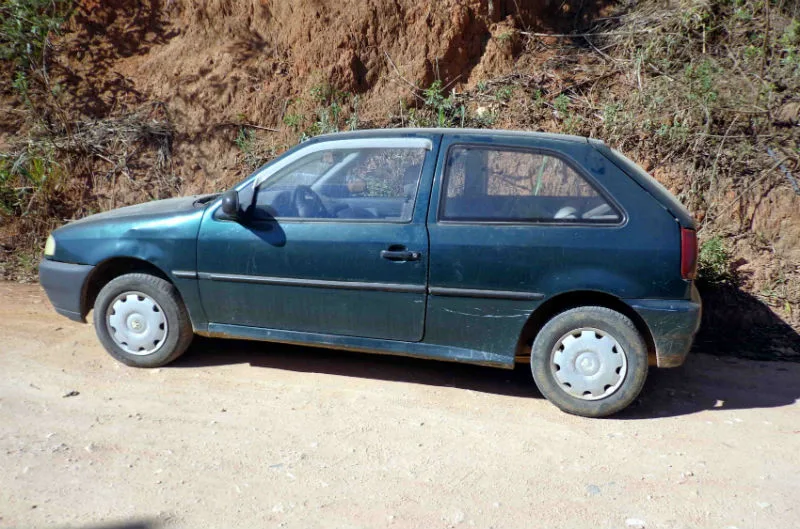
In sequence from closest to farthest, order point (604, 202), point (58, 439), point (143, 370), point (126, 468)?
point (126, 468)
point (58, 439)
point (604, 202)
point (143, 370)

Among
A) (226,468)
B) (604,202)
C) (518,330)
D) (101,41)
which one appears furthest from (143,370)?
(101,41)

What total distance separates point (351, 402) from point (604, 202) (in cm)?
204

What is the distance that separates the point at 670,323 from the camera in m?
4.66

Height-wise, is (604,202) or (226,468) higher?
(604,202)

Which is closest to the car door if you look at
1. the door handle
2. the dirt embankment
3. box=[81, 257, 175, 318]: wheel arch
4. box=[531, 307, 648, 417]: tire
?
the door handle

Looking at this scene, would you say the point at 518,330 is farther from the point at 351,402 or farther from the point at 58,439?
the point at 58,439

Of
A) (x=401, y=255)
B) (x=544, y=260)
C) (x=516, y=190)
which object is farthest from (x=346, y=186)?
(x=544, y=260)

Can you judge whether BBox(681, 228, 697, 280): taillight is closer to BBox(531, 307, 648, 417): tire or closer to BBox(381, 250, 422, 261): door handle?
BBox(531, 307, 648, 417): tire

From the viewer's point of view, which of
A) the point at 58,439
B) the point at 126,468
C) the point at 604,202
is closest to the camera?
the point at 126,468

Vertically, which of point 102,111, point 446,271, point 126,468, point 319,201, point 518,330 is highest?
point 102,111

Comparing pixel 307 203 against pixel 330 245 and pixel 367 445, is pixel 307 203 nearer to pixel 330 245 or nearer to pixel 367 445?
pixel 330 245

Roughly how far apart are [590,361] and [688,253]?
881 mm

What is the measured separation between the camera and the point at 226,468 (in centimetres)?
405

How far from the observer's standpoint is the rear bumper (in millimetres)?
4645
